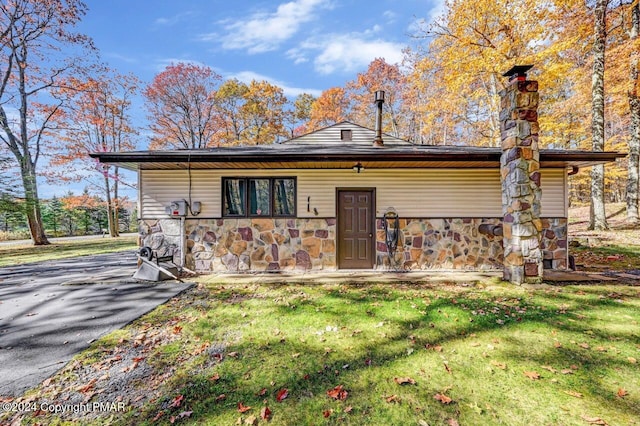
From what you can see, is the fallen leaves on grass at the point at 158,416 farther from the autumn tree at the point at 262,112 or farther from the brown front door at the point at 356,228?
the autumn tree at the point at 262,112

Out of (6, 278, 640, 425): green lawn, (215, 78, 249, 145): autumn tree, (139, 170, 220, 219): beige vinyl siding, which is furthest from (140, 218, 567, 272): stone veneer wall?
(215, 78, 249, 145): autumn tree

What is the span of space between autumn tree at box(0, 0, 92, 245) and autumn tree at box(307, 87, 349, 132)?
47.0 feet

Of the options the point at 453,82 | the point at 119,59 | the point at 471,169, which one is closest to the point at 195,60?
the point at 119,59

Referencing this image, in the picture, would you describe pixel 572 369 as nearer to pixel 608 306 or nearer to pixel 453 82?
pixel 608 306

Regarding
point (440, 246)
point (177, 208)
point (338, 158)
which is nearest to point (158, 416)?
point (338, 158)

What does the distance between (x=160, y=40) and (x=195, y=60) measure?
552cm

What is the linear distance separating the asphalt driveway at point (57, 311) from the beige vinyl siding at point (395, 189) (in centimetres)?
222

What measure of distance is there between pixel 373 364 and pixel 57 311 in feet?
15.5

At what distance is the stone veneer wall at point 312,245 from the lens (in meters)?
6.34

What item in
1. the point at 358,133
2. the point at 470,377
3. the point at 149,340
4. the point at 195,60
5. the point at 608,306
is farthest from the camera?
the point at 195,60

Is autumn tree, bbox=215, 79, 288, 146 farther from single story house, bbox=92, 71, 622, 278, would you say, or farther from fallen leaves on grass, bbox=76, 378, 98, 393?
fallen leaves on grass, bbox=76, 378, 98, 393

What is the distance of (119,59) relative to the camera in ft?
51.3

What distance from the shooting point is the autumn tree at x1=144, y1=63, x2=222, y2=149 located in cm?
1784

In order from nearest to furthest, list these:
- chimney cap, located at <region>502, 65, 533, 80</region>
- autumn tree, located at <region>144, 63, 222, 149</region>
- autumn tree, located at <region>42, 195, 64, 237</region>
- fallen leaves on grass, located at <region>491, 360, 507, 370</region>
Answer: fallen leaves on grass, located at <region>491, 360, 507, 370</region> < chimney cap, located at <region>502, 65, 533, 80</region> < autumn tree, located at <region>144, 63, 222, 149</region> < autumn tree, located at <region>42, 195, 64, 237</region>
